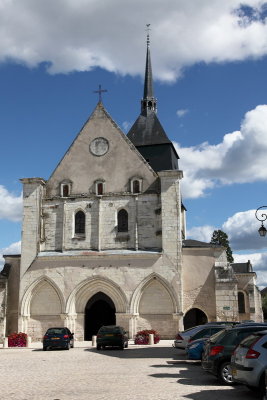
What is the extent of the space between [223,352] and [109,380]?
9.45ft

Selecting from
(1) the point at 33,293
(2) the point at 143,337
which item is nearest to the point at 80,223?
(1) the point at 33,293

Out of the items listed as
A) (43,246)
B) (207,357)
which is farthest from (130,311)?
(207,357)

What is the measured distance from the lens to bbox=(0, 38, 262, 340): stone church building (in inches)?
1091

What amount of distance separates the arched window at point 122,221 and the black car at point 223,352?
17.1 metres

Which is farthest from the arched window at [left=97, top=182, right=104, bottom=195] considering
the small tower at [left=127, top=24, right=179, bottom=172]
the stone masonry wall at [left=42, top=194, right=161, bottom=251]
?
the small tower at [left=127, top=24, right=179, bottom=172]

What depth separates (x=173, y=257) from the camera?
91.3 ft

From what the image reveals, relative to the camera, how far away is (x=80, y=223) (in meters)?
29.6

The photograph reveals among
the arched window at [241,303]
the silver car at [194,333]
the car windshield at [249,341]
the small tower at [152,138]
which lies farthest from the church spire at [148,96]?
the car windshield at [249,341]

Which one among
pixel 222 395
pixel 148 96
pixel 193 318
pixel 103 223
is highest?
pixel 148 96

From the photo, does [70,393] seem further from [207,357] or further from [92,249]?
[92,249]

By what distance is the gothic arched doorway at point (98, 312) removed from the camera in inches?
1169

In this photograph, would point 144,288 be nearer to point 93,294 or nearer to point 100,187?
point 93,294

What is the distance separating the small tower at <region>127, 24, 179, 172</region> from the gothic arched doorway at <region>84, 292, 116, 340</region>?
1063 centimetres

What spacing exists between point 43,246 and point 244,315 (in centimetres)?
2200
